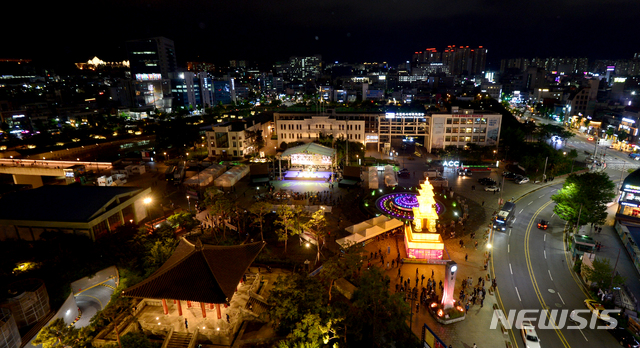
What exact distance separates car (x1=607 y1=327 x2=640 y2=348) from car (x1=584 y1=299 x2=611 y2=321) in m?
0.79

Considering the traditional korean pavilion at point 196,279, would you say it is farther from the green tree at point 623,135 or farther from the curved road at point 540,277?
the green tree at point 623,135

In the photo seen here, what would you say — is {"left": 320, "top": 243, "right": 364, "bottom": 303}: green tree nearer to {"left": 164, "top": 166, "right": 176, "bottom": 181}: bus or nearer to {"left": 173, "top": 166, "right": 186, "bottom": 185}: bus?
{"left": 173, "top": 166, "right": 186, "bottom": 185}: bus

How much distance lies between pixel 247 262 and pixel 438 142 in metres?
52.2

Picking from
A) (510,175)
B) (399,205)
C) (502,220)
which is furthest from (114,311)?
(510,175)

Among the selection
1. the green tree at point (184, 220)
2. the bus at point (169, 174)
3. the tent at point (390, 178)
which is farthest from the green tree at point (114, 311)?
the tent at point (390, 178)

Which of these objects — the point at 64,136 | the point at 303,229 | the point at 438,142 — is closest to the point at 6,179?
the point at 64,136

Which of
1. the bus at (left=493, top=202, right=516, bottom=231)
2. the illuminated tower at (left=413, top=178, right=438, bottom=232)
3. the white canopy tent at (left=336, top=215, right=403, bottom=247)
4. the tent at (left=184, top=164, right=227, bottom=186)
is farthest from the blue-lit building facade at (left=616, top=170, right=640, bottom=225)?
→ the tent at (left=184, top=164, right=227, bottom=186)

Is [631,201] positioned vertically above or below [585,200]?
below

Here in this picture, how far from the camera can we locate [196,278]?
17.8 metres

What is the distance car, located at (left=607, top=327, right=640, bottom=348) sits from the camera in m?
17.8

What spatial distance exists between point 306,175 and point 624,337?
37.4 meters

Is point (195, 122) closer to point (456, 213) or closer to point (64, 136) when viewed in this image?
point (64, 136)

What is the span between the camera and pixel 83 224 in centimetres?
2552

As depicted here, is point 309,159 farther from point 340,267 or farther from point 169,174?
point 340,267
